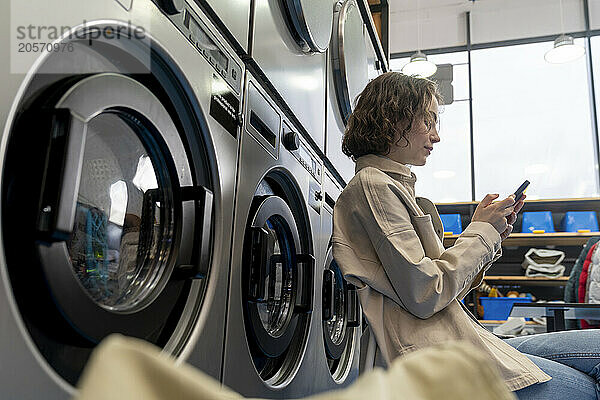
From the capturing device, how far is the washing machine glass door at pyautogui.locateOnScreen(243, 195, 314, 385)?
4.08ft

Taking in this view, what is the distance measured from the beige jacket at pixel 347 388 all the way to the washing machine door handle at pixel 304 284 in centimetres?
135

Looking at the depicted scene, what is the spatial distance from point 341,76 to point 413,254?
1144 mm

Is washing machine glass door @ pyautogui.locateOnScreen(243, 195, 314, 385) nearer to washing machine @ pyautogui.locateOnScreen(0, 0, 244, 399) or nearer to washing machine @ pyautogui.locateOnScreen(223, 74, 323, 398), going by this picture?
washing machine @ pyautogui.locateOnScreen(223, 74, 323, 398)

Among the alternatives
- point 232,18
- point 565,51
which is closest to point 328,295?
point 232,18

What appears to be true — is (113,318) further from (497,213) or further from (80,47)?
(497,213)

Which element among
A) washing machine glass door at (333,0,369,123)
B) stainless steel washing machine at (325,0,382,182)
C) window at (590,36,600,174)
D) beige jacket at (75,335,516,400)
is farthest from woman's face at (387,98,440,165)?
window at (590,36,600,174)

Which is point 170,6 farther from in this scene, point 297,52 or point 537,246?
point 537,246

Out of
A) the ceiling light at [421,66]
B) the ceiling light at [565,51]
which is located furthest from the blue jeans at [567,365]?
the ceiling light at [565,51]

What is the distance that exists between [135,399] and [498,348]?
1.07m

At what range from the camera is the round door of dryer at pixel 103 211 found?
651mm

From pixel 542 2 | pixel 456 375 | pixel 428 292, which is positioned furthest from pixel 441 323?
pixel 542 2

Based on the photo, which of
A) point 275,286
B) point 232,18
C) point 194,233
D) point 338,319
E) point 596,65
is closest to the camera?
point 194,233

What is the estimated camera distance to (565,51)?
17.3 ft

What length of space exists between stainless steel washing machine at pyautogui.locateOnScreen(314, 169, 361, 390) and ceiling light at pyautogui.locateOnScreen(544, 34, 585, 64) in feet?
13.0
